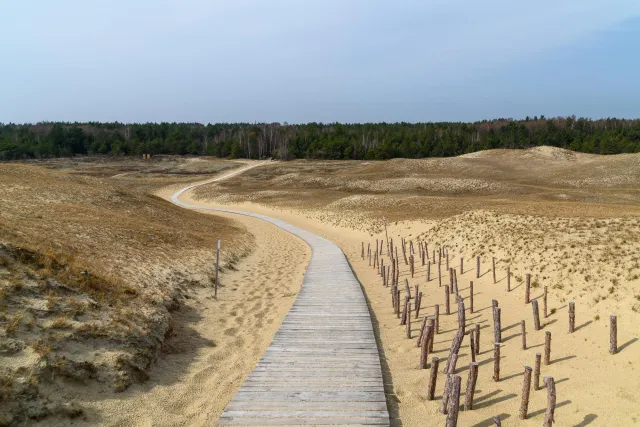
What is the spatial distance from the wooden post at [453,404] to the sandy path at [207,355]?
3.68 meters

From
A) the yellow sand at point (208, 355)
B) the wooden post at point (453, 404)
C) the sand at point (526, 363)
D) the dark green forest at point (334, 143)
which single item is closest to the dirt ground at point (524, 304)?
the sand at point (526, 363)

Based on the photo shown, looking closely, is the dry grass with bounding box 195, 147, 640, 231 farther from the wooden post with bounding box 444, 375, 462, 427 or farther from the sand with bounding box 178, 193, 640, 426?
the wooden post with bounding box 444, 375, 462, 427

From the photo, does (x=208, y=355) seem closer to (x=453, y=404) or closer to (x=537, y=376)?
(x=453, y=404)

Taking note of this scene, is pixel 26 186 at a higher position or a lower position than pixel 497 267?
higher

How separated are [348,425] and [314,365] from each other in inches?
83.5

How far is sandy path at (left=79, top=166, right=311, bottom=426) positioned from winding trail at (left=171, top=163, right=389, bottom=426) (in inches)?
20.6

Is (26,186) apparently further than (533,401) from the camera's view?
Yes

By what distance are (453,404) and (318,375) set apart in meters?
2.74

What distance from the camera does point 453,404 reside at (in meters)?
6.39

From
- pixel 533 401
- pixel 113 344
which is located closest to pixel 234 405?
pixel 113 344

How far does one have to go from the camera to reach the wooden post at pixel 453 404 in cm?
634

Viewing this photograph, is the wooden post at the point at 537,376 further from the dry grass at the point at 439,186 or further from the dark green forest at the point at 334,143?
the dark green forest at the point at 334,143

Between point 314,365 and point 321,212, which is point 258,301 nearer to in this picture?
point 314,365

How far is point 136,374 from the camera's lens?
8.06 metres
